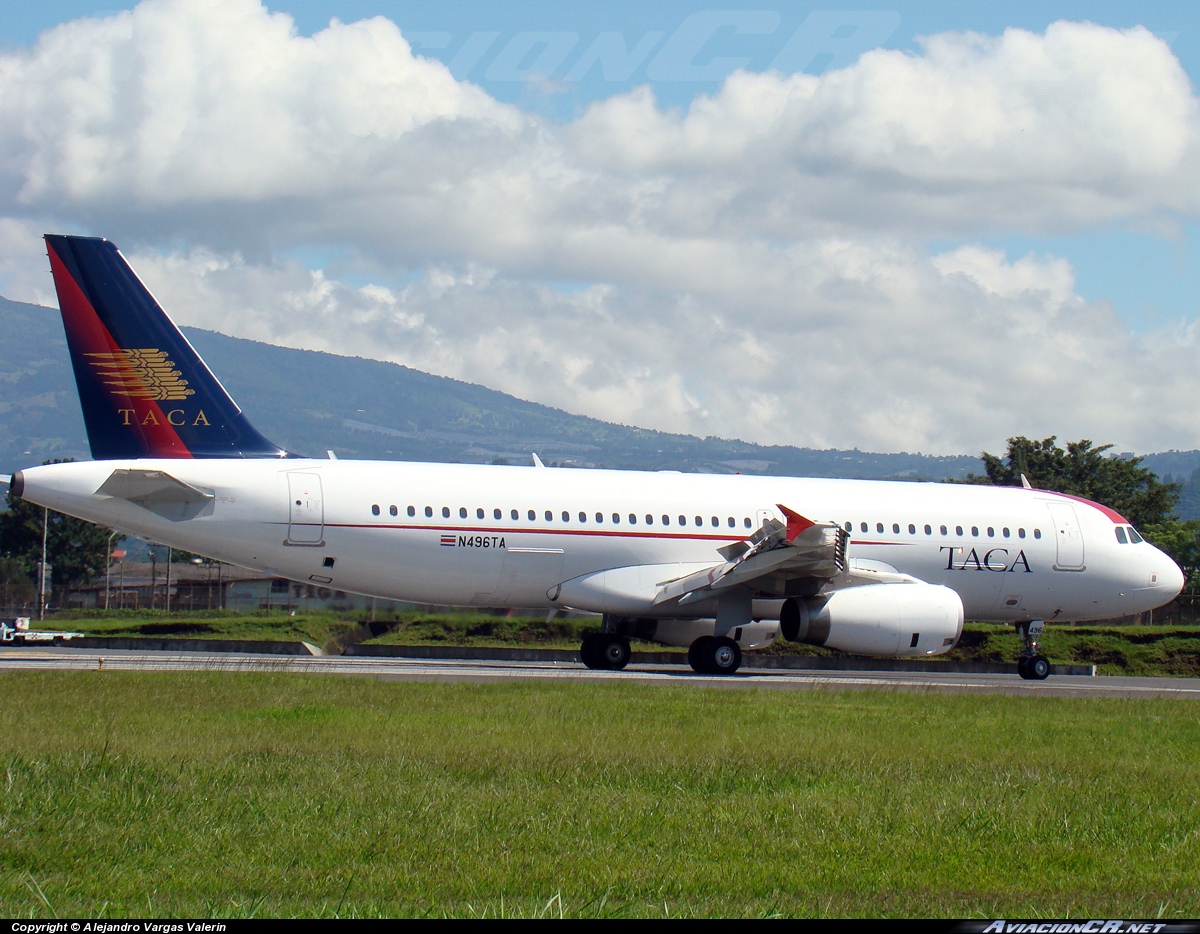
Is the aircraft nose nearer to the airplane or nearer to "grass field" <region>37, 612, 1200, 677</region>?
the airplane

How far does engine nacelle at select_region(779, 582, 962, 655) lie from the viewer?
23766 mm

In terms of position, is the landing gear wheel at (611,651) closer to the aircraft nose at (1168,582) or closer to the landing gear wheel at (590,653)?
the landing gear wheel at (590,653)

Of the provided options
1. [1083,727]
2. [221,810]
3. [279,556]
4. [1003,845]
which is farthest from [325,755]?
[279,556]

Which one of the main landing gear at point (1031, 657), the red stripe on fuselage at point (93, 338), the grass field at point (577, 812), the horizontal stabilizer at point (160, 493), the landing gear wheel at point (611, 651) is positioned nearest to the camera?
the grass field at point (577, 812)

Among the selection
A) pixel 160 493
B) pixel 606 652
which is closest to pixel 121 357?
pixel 160 493

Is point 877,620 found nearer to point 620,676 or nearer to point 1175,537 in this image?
point 620,676

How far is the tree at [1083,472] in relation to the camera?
68.8 meters

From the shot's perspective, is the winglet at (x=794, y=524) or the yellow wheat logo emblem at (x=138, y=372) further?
the winglet at (x=794, y=524)

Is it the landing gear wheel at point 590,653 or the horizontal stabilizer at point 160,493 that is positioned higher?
the horizontal stabilizer at point 160,493

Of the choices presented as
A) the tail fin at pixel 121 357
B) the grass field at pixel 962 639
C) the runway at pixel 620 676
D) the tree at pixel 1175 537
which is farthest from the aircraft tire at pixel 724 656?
the tree at pixel 1175 537

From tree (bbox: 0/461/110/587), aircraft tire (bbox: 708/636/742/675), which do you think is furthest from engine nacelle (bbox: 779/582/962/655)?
tree (bbox: 0/461/110/587)

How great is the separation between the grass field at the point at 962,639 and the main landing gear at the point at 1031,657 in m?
5.46

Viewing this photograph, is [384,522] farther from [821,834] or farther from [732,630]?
[821,834]

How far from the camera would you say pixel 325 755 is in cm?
1123
